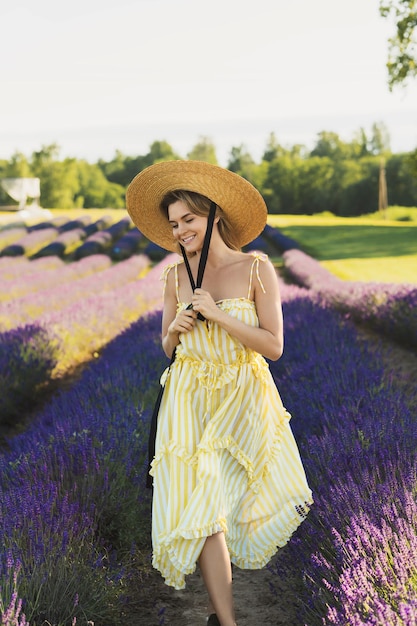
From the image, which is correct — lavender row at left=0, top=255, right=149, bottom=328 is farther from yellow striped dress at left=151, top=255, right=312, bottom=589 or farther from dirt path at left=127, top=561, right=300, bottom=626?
yellow striped dress at left=151, top=255, right=312, bottom=589

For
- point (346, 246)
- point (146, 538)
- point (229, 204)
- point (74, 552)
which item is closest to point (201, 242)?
point (229, 204)

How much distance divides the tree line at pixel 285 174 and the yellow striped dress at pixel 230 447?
198 ft

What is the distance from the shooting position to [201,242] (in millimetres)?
2650

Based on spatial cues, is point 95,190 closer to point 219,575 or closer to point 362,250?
point 362,250

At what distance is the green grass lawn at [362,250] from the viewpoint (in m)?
16.4

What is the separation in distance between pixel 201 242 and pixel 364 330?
6.42 meters

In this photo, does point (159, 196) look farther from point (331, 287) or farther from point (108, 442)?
point (331, 287)

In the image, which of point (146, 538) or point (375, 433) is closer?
point (375, 433)

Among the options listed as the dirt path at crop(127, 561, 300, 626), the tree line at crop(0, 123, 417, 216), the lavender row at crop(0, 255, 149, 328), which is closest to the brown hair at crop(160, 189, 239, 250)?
the dirt path at crop(127, 561, 300, 626)

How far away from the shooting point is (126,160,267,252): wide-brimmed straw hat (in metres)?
2.62

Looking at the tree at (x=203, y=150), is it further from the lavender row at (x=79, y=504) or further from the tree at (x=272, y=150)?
the lavender row at (x=79, y=504)

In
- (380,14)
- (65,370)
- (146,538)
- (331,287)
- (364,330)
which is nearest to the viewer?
(146,538)

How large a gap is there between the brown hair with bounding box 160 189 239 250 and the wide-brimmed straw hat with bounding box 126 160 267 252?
16mm

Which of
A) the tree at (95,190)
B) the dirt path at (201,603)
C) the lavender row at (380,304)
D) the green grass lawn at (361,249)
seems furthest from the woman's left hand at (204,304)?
the tree at (95,190)
